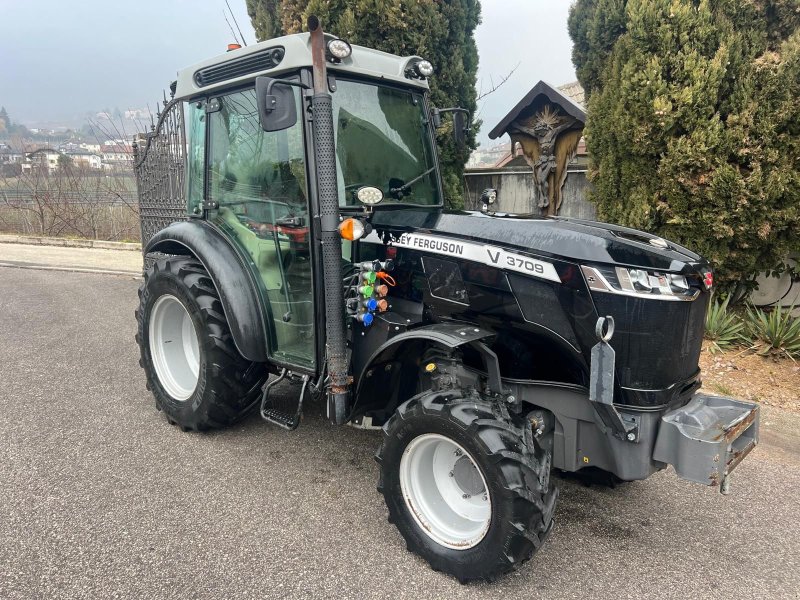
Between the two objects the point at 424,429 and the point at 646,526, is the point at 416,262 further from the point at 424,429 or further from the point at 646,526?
the point at 646,526

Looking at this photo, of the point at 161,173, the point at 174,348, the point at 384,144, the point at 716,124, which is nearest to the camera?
the point at 384,144

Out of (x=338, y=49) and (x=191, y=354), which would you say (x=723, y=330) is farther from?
(x=191, y=354)

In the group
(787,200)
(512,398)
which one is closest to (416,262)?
(512,398)

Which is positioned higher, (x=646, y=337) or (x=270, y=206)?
(x=270, y=206)

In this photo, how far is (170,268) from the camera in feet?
12.3

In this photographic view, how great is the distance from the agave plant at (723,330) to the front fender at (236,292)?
423cm

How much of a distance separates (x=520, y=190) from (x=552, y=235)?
5153 millimetres

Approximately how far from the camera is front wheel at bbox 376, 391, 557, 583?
229 centimetres

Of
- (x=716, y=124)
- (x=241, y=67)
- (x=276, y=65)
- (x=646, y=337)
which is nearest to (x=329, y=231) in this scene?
(x=276, y=65)

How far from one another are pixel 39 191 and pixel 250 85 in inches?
547

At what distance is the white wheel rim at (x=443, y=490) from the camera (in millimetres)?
2600

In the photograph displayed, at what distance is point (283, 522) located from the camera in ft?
9.48

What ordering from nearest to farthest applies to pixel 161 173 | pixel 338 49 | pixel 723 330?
1. pixel 338 49
2. pixel 723 330
3. pixel 161 173

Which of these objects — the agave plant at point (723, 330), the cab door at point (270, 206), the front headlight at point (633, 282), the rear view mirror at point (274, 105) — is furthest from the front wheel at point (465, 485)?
the agave plant at point (723, 330)
